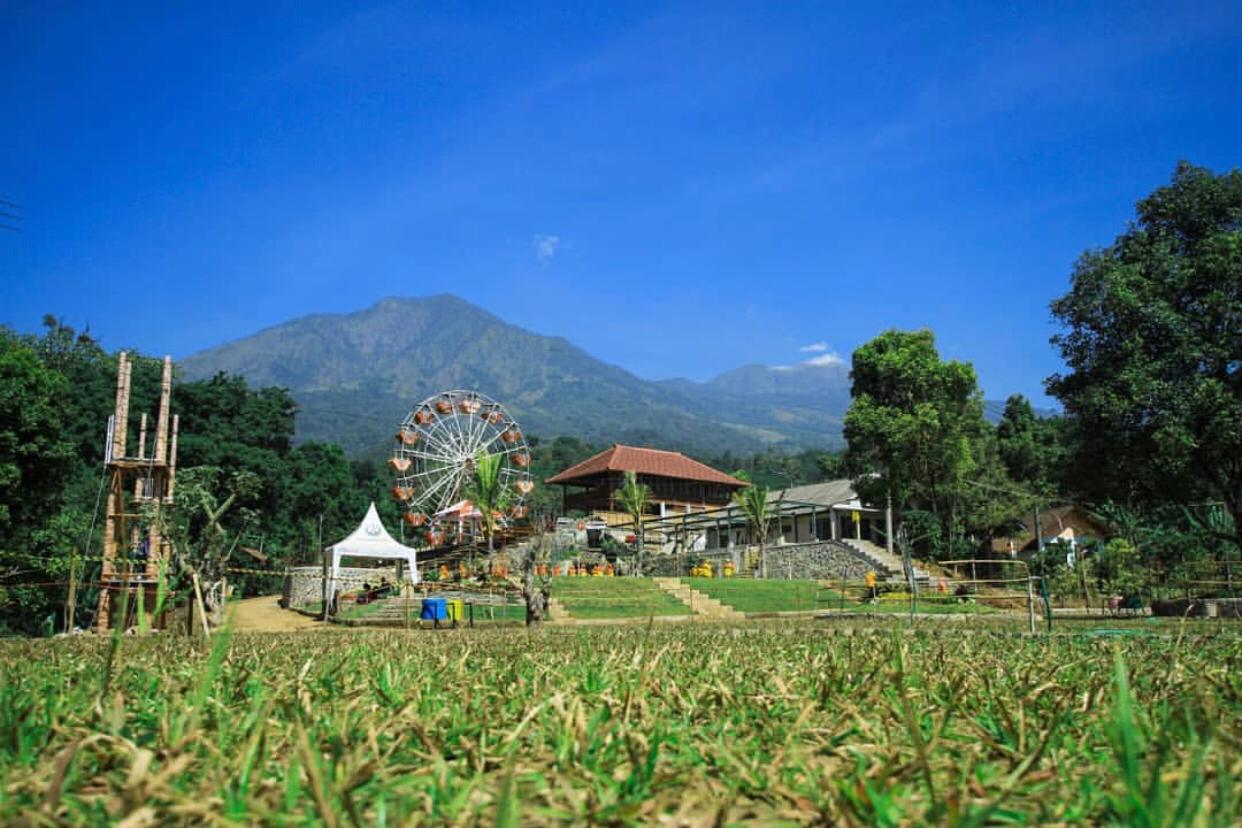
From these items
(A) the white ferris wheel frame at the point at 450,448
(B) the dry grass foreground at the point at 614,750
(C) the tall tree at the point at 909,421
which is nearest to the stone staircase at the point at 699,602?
(C) the tall tree at the point at 909,421

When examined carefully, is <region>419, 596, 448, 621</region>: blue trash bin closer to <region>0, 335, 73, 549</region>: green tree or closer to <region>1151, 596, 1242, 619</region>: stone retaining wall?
<region>0, 335, 73, 549</region>: green tree

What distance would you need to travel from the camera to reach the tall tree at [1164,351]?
18.3 metres

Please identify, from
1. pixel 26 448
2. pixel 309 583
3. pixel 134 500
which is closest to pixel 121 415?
pixel 134 500

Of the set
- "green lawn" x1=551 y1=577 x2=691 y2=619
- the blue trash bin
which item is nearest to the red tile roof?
"green lawn" x1=551 y1=577 x2=691 y2=619

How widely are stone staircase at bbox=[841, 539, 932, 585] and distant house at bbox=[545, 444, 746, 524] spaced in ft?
49.8

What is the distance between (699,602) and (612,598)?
2.23 meters

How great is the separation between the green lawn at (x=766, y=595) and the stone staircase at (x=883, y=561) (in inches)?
125

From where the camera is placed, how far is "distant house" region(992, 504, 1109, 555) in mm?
37628

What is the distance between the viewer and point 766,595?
23.0 meters

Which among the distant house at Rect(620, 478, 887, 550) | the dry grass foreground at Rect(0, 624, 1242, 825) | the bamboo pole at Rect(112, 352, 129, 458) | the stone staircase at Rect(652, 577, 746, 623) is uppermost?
the bamboo pole at Rect(112, 352, 129, 458)

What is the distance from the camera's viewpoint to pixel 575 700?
196cm

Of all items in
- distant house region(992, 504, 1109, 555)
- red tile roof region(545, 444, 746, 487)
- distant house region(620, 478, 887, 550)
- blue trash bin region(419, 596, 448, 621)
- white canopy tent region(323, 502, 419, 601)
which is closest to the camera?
blue trash bin region(419, 596, 448, 621)

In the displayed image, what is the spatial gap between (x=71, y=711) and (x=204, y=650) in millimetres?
2051

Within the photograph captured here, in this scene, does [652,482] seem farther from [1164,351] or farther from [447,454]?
[1164,351]
